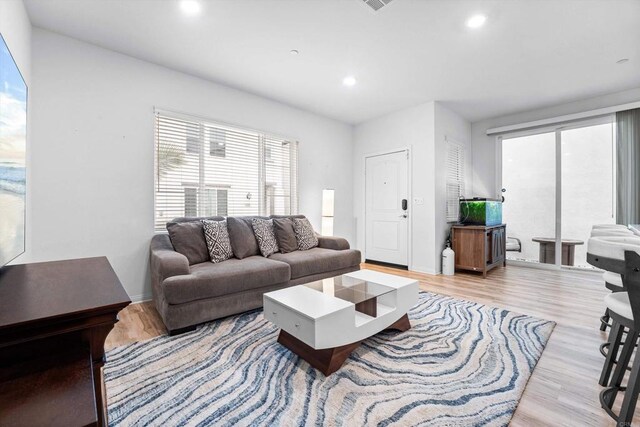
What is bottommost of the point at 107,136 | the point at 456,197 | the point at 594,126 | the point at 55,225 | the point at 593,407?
the point at 593,407

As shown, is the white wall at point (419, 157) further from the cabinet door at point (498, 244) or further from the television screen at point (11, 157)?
the television screen at point (11, 157)

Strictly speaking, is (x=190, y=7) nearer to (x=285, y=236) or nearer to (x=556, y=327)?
(x=285, y=236)

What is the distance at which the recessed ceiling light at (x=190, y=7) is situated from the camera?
2129mm

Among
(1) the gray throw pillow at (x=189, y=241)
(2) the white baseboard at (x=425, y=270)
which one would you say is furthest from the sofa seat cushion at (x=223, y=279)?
(2) the white baseboard at (x=425, y=270)

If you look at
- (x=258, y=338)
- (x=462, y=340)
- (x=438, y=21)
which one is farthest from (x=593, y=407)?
(x=438, y=21)

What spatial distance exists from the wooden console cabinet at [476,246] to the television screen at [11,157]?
4.66 metres

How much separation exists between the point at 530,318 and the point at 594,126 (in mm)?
3581

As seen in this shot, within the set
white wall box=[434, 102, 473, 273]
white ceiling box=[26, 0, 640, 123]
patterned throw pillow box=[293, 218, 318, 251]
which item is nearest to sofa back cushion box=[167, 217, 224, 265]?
patterned throw pillow box=[293, 218, 318, 251]

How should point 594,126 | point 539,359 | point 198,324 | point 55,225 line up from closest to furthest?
point 539,359 → point 198,324 → point 55,225 → point 594,126

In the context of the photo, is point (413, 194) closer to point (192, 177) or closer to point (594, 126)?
point (594, 126)

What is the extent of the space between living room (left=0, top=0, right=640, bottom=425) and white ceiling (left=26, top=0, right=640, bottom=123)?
25 mm

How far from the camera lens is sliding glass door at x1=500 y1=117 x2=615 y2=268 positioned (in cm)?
411

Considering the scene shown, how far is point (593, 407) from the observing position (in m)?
1.40

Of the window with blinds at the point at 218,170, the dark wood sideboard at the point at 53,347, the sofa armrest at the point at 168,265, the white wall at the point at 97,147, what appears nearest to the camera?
the dark wood sideboard at the point at 53,347
